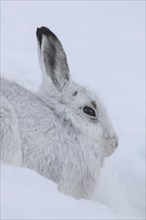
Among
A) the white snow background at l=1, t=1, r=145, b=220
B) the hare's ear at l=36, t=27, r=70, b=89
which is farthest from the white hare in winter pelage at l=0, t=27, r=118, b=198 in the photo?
the white snow background at l=1, t=1, r=145, b=220

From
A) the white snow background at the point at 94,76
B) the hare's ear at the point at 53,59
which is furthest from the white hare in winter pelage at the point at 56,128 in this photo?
the white snow background at the point at 94,76

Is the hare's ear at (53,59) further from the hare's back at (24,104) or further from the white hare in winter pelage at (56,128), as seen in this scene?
the hare's back at (24,104)

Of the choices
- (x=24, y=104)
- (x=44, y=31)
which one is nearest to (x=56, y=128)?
(x=24, y=104)

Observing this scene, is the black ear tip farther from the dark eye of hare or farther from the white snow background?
the white snow background

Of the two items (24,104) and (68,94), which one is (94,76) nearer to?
(68,94)

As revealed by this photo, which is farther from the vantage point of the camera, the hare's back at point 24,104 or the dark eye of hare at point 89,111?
the dark eye of hare at point 89,111

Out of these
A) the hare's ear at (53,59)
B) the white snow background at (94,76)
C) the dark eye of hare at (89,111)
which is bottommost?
the white snow background at (94,76)

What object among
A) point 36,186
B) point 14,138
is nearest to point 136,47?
point 14,138
